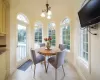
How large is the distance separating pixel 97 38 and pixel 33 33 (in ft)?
12.7

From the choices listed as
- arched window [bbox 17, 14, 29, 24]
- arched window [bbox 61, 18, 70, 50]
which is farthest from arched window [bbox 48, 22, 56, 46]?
arched window [bbox 17, 14, 29, 24]

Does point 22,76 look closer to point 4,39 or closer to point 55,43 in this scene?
point 4,39

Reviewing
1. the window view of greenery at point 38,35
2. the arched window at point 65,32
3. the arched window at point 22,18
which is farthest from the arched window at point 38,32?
the arched window at point 65,32

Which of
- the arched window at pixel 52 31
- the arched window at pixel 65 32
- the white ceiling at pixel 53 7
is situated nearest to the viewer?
the white ceiling at pixel 53 7

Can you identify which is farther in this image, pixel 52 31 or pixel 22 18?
pixel 52 31

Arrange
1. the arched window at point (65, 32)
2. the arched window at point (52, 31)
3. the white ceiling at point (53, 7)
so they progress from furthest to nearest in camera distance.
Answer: the arched window at point (52, 31) < the arched window at point (65, 32) < the white ceiling at point (53, 7)

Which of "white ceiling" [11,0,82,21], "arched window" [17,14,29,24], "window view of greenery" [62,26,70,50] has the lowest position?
"window view of greenery" [62,26,70,50]

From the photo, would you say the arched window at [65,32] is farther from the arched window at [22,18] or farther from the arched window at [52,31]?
the arched window at [22,18]

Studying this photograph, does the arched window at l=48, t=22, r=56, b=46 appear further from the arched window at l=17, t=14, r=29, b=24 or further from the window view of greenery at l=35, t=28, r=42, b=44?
the arched window at l=17, t=14, r=29, b=24

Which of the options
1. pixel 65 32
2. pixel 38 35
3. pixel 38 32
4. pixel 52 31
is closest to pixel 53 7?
pixel 52 31

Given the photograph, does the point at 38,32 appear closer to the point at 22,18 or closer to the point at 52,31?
the point at 52,31

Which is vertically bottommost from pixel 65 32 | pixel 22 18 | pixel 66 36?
pixel 66 36

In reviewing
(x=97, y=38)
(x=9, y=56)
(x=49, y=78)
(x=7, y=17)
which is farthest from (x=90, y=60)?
(x=7, y=17)

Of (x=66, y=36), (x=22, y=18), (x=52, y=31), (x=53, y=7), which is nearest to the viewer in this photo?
(x=22, y=18)
